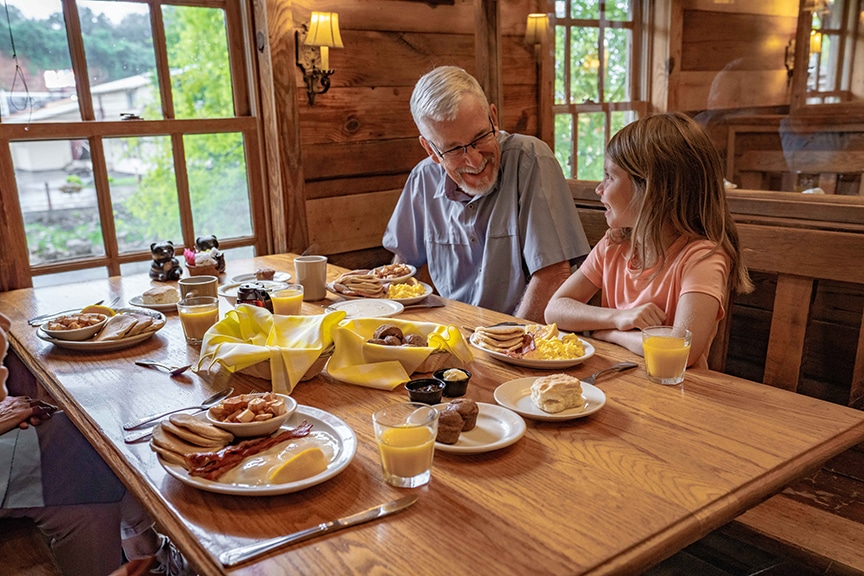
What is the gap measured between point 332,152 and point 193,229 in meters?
0.72

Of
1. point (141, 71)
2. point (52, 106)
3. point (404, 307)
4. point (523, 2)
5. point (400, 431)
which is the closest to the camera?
point (400, 431)

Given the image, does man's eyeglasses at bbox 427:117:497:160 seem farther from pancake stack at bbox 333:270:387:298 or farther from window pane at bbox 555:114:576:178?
window pane at bbox 555:114:576:178

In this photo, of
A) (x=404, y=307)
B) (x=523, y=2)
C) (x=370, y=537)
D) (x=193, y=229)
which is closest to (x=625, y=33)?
(x=523, y=2)

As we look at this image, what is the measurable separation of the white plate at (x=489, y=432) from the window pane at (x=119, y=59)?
91.4 inches

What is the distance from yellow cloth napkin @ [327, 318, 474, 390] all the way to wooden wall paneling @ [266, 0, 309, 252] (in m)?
1.84

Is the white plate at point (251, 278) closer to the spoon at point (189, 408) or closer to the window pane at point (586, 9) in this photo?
the spoon at point (189, 408)

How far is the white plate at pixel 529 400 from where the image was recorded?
47.3 inches

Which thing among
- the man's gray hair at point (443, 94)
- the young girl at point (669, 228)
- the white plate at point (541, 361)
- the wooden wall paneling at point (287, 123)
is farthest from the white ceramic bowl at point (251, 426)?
the wooden wall paneling at point (287, 123)

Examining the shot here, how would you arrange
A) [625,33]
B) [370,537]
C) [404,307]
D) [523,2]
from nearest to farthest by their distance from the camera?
[370,537] < [404,307] < [523,2] < [625,33]

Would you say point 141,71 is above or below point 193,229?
A: above

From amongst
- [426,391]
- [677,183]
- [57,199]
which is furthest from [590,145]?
[426,391]

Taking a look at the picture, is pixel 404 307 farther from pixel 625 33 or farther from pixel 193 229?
pixel 625 33

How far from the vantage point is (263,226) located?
10.9 feet

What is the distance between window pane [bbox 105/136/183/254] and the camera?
2.92 m
